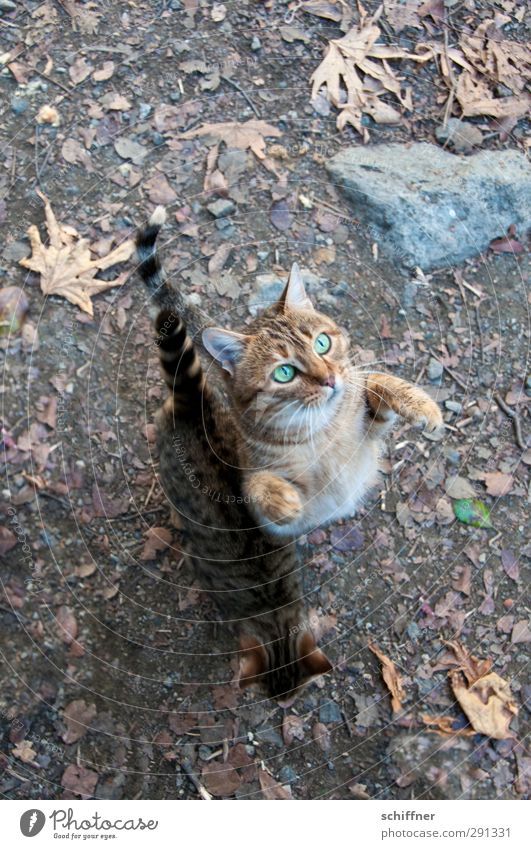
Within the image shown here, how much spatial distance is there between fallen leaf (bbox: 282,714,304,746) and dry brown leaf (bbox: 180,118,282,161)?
3603mm

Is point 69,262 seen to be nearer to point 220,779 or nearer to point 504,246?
point 504,246

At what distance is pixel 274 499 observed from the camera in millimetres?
3438

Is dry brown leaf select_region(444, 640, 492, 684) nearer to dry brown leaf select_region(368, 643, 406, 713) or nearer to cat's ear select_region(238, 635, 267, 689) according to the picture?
dry brown leaf select_region(368, 643, 406, 713)

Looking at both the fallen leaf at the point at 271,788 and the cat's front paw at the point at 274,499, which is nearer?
the cat's front paw at the point at 274,499

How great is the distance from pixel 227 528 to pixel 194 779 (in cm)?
135

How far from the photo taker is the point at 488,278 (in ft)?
15.8

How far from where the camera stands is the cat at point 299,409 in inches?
135

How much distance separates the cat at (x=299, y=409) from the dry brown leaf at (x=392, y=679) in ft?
2.75

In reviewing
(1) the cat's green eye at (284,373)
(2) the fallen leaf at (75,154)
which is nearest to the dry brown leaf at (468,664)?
(1) the cat's green eye at (284,373)

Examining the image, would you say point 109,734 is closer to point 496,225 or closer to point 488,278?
point 488,278

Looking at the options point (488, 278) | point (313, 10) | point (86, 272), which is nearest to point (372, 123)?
point (313, 10)

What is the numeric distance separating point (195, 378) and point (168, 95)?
253cm

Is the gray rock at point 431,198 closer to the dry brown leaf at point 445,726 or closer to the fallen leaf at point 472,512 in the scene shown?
the fallen leaf at point 472,512

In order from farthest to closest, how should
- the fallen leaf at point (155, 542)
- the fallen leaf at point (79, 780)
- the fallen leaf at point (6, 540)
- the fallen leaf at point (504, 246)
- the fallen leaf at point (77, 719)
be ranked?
the fallen leaf at point (504, 246), the fallen leaf at point (155, 542), the fallen leaf at point (6, 540), the fallen leaf at point (77, 719), the fallen leaf at point (79, 780)
